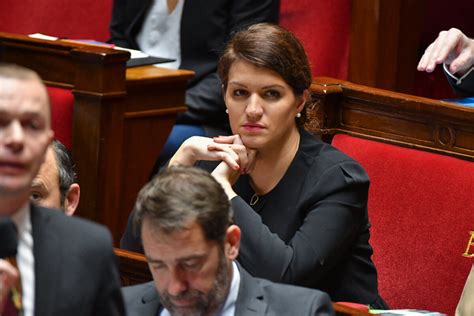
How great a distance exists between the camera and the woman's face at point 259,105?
1.85 meters

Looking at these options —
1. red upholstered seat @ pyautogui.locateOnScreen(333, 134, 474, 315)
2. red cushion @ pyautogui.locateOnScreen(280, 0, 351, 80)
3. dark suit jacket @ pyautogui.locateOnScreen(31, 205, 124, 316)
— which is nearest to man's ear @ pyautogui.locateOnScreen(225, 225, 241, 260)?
dark suit jacket @ pyautogui.locateOnScreen(31, 205, 124, 316)

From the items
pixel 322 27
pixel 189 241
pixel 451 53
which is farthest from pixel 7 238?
pixel 322 27

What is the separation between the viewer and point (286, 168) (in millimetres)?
1886

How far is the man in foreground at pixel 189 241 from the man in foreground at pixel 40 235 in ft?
1.28

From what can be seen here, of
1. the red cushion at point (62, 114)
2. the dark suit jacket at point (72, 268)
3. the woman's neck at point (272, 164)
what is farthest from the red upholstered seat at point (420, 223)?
the dark suit jacket at point (72, 268)

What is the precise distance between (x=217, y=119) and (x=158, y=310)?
3.99 feet

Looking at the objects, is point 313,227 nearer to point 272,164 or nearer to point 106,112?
point 272,164

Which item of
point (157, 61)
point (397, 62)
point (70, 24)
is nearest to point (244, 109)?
point (157, 61)

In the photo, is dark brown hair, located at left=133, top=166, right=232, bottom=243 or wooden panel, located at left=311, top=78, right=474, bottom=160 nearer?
dark brown hair, located at left=133, top=166, right=232, bottom=243

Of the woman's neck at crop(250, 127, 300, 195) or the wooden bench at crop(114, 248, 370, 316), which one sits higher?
the woman's neck at crop(250, 127, 300, 195)

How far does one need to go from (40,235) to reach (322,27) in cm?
207

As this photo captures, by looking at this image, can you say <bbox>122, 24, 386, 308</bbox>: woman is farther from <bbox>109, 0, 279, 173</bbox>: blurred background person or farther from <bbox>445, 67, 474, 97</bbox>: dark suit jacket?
<bbox>109, 0, 279, 173</bbox>: blurred background person

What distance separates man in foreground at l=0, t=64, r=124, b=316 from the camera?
2.88 ft

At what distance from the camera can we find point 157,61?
8.47 ft
